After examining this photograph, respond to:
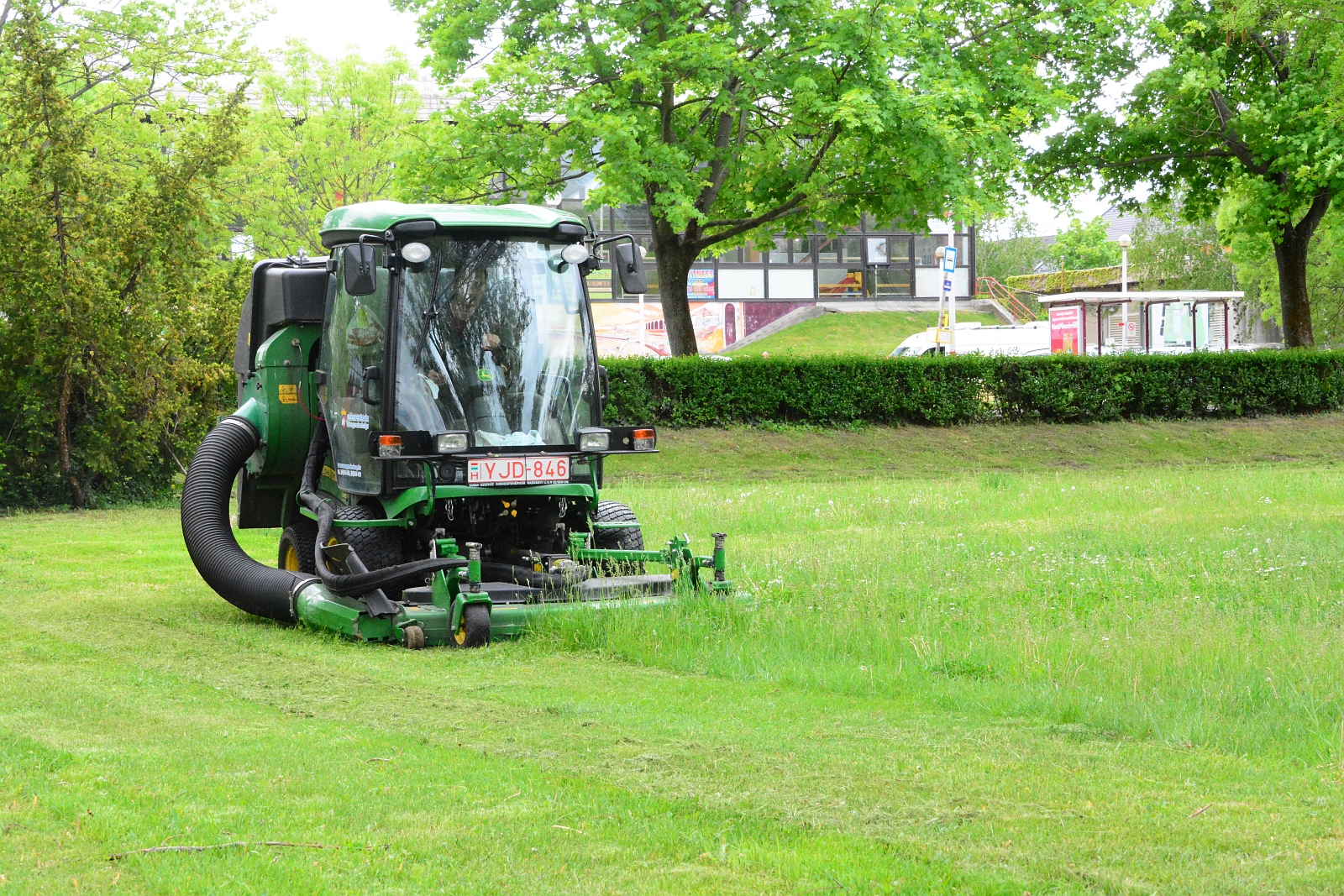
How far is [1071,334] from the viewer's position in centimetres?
4400

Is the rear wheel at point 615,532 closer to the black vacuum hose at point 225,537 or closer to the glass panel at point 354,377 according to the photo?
the glass panel at point 354,377

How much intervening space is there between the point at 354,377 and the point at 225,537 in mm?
1983

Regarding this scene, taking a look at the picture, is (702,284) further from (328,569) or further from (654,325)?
(328,569)

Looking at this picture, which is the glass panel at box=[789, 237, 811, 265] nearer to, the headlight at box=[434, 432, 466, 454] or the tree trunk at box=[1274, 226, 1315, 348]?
the tree trunk at box=[1274, 226, 1315, 348]

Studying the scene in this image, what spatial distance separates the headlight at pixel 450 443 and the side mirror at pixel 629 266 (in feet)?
5.01

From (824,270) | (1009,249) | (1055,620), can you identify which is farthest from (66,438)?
(1009,249)

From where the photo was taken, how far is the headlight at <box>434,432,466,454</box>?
9.84 meters

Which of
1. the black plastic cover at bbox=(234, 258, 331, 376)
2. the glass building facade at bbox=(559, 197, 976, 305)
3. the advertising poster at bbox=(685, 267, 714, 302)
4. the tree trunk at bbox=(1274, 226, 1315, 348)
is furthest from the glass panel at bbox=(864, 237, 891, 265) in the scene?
the black plastic cover at bbox=(234, 258, 331, 376)

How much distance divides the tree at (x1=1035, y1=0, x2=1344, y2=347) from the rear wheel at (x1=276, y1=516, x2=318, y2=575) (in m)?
21.2

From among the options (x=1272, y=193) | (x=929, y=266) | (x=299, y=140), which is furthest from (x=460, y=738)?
(x=929, y=266)

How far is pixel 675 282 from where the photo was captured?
2938 cm

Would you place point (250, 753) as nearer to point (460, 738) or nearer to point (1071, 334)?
point (460, 738)

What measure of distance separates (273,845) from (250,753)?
1492 mm

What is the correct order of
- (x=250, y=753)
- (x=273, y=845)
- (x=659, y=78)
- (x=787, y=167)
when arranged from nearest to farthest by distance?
(x=273, y=845) < (x=250, y=753) < (x=659, y=78) < (x=787, y=167)
